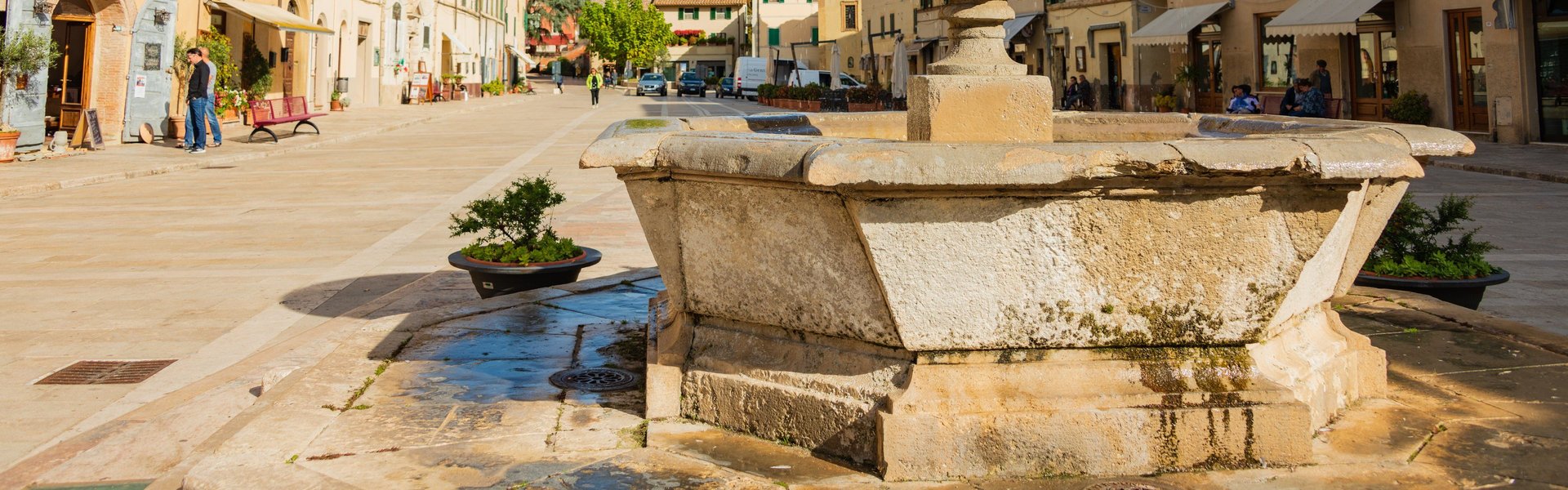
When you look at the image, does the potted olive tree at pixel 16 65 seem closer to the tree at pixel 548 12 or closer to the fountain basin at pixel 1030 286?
the fountain basin at pixel 1030 286

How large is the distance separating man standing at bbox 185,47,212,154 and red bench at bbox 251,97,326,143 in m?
2.52

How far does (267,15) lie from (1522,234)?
72.9ft

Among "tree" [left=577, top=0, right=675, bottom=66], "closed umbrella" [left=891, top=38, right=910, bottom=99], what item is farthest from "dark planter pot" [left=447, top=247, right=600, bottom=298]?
"tree" [left=577, top=0, right=675, bottom=66]

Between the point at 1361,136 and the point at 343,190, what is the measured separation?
12.7 meters

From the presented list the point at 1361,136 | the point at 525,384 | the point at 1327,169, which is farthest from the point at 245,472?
the point at 1361,136

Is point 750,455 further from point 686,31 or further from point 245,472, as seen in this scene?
point 686,31

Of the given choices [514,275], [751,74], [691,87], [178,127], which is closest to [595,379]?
[514,275]

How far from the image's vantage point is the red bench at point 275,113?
2270cm

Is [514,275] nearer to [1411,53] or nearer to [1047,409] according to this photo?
[1047,409]

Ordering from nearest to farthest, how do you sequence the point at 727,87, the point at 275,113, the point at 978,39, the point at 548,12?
1. the point at 978,39
2. the point at 275,113
3. the point at 727,87
4. the point at 548,12

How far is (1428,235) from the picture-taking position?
6859mm

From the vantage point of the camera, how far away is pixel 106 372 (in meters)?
6.14

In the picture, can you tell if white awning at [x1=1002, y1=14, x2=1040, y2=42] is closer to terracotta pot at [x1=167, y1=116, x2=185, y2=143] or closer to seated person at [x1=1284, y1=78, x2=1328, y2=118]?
seated person at [x1=1284, y1=78, x2=1328, y2=118]

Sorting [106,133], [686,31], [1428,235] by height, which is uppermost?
[1428,235]
